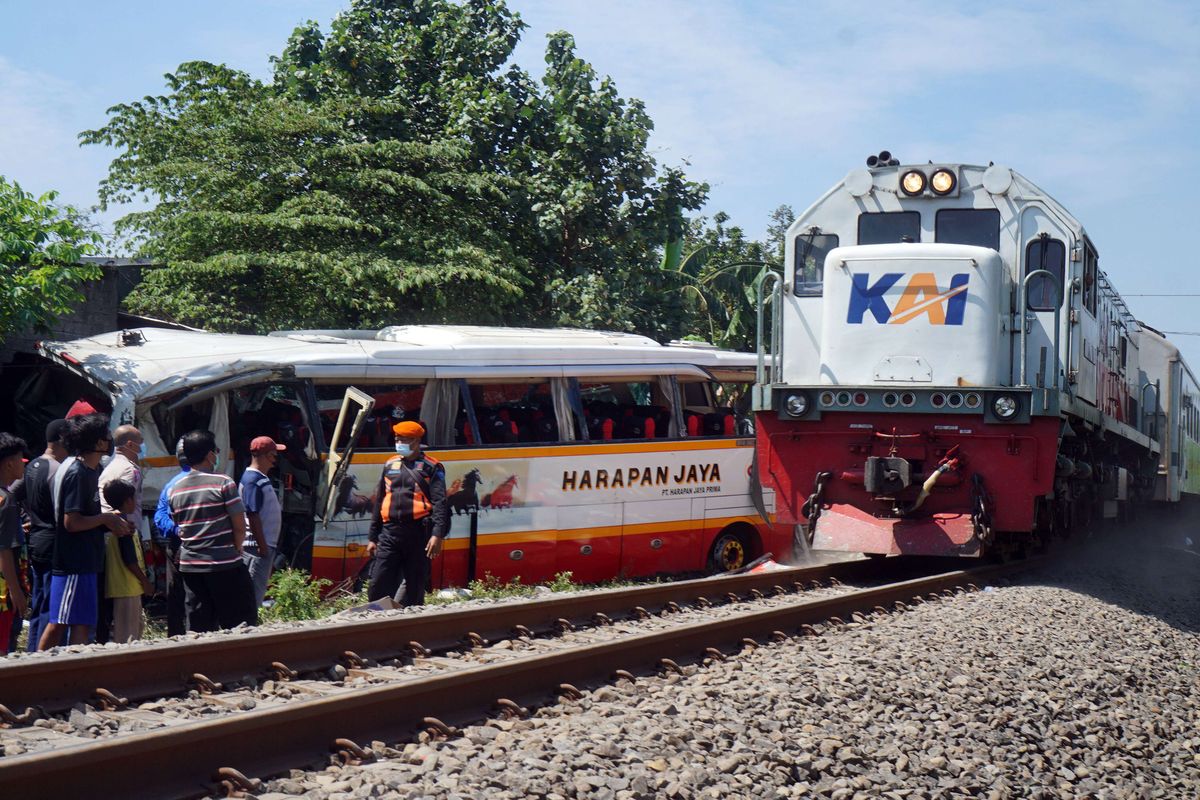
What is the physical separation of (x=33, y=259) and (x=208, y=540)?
18.2ft

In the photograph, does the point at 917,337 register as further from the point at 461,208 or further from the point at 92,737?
the point at 461,208

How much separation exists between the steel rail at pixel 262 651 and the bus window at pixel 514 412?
11.9ft

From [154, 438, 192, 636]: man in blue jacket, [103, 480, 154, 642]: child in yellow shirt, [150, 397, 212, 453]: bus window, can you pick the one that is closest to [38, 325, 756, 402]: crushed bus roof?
[150, 397, 212, 453]: bus window

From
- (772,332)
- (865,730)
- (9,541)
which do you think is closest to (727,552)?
(772,332)

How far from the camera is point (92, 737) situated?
15.5 feet

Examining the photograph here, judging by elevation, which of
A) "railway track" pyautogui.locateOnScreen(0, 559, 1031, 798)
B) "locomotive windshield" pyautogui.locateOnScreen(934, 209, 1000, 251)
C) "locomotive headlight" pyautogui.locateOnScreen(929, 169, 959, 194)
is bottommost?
"railway track" pyautogui.locateOnScreen(0, 559, 1031, 798)

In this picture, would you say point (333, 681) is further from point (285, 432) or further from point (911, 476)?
point (911, 476)

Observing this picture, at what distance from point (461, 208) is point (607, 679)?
14.6m

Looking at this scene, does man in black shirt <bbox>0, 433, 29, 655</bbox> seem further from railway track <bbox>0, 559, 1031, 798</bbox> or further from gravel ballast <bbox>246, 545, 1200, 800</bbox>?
gravel ballast <bbox>246, 545, 1200, 800</bbox>

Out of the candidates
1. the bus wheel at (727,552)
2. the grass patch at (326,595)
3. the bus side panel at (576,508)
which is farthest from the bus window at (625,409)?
the grass patch at (326,595)

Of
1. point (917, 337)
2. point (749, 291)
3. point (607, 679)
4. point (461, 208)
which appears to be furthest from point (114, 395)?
point (749, 291)

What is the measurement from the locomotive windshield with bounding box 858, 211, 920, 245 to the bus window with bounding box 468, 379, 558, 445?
3.55 m

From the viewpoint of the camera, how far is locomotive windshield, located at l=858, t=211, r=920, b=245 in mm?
11539

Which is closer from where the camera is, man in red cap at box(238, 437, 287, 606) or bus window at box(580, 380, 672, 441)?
man in red cap at box(238, 437, 287, 606)
